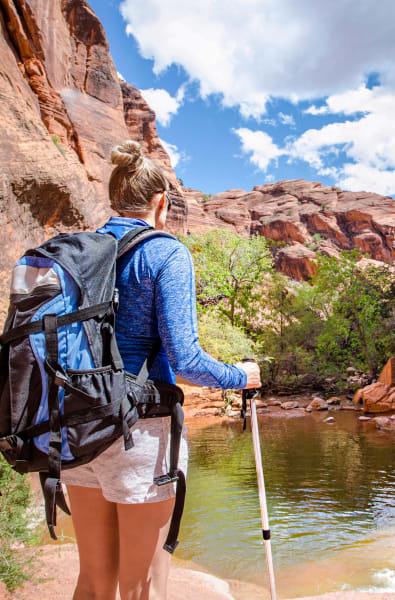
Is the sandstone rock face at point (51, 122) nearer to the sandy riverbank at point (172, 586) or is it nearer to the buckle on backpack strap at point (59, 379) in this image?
the sandy riverbank at point (172, 586)

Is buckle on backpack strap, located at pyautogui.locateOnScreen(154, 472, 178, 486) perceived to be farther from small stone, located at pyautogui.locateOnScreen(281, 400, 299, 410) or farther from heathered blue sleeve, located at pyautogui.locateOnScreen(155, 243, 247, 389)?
small stone, located at pyautogui.locateOnScreen(281, 400, 299, 410)

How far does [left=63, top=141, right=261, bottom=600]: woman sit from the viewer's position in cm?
128

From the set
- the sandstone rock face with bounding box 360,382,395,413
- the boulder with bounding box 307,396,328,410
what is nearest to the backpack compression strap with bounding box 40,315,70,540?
the sandstone rock face with bounding box 360,382,395,413

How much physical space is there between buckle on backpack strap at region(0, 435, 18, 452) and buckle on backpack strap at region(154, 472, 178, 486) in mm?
433

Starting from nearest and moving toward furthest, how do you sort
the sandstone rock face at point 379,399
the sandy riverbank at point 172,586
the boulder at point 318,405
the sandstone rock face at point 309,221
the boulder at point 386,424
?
the sandy riverbank at point 172,586, the boulder at point 386,424, the sandstone rock face at point 379,399, the boulder at point 318,405, the sandstone rock face at point 309,221

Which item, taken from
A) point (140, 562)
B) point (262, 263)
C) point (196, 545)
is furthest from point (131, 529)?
point (262, 263)

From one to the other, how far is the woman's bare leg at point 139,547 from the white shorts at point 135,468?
40 mm

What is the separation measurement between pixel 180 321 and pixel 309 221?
5740cm

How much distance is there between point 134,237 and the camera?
1400 millimetres

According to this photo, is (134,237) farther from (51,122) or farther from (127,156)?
(51,122)

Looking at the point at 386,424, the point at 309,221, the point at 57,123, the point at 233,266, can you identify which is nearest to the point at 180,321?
the point at 386,424

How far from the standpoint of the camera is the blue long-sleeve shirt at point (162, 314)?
132 cm

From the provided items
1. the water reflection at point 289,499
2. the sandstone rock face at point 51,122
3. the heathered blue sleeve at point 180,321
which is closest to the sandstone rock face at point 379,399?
the water reflection at point 289,499

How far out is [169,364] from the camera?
1375 mm
